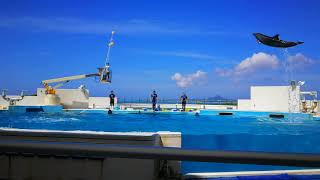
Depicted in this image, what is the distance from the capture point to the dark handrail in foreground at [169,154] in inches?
44.6

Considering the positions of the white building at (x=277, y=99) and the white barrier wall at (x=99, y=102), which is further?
the white barrier wall at (x=99, y=102)

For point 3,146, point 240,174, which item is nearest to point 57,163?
point 240,174

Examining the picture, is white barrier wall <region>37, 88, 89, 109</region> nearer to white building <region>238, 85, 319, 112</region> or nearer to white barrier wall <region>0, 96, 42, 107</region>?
white barrier wall <region>0, 96, 42, 107</region>

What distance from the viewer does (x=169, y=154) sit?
116 centimetres

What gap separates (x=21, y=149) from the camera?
1.19 metres

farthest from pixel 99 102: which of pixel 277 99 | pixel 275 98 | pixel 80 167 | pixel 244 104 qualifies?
pixel 80 167

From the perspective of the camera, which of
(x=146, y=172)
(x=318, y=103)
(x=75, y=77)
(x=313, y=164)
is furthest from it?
(x=75, y=77)

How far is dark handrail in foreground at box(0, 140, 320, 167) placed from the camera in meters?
1.13

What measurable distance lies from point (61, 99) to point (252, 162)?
74.3 feet

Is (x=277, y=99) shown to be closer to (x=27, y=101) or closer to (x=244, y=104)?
(x=244, y=104)

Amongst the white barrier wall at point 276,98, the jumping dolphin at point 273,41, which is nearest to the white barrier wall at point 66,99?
the white barrier wall at point 276,98

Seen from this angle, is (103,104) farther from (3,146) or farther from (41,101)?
(3,146)

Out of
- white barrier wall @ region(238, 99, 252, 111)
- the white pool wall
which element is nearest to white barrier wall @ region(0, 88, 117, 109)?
white barrier wall @ region(238, 99, 252, 111)

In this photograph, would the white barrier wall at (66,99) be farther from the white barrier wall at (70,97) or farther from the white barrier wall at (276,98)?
the white barrier wall at (276,98)
